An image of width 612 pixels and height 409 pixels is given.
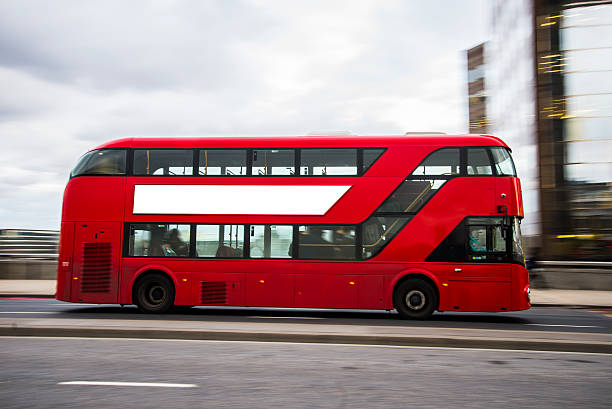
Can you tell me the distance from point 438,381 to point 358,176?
591cm

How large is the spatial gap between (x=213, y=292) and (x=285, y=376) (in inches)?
227

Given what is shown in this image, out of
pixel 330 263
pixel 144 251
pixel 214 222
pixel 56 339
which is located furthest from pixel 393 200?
pixel 56 339

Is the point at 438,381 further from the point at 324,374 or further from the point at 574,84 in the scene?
the point at 574,84

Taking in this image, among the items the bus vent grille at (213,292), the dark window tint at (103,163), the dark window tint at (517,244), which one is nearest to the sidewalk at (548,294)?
the dark window tint at (517,244)

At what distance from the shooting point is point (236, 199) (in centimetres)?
1059

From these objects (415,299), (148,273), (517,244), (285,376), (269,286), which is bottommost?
(285,376)

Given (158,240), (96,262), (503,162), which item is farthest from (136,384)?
(503,162)

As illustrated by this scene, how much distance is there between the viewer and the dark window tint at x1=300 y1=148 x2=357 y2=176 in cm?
1052

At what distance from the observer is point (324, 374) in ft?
17.4

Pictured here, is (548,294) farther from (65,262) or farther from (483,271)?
(65,262)

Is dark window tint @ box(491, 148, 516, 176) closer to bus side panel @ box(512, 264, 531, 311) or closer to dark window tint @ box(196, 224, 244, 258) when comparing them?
Result: bus side panel @ box(512, 264, 531, 311)

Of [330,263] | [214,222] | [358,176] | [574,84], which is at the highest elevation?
[574,84]

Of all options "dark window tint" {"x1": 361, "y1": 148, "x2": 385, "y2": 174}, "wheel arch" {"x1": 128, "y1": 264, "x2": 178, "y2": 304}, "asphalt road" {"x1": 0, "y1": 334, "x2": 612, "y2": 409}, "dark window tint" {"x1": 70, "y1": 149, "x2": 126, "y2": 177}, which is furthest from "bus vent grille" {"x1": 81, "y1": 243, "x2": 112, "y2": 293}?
"dark window tint" {"x1": 361, "y1": 148, "x2": 385, "y2": 174}

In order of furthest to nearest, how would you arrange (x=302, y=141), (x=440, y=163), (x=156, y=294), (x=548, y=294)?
(x=548, y=294) < (x=156, y=294) < (x=302, y=141) < (x=440, y=163)
